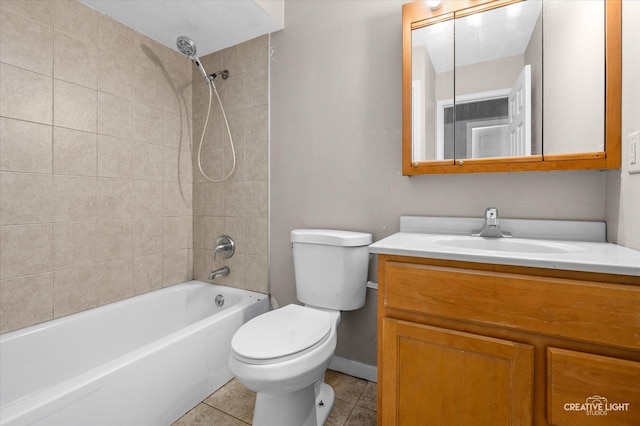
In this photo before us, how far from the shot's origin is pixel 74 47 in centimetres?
151

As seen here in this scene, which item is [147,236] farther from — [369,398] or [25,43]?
[369,398]

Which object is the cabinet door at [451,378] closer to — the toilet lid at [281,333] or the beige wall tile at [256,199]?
the toilet lid at [281,333]

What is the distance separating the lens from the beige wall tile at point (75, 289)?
1.48m

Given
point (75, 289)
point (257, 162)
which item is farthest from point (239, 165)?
point (75, 289)

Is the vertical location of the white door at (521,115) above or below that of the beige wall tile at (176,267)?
above

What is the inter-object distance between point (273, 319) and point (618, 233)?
1.34 m

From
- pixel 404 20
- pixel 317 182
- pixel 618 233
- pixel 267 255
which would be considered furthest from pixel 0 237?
pixel 618 233

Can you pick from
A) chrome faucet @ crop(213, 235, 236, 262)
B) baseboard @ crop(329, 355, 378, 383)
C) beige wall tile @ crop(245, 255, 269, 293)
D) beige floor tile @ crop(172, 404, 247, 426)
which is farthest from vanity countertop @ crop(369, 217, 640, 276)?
chrome faucet @ crop(213, 235, 236, 262)

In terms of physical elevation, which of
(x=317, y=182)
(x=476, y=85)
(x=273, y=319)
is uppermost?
(x=476, y=85)

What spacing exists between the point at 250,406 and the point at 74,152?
1540mm

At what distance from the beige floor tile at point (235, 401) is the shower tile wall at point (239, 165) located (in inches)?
22.5

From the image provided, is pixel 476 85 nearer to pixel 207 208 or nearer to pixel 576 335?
pixel 576 335

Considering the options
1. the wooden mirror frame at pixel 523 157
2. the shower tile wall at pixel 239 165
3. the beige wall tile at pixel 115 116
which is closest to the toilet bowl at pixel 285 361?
the shower tile wall at pixel 239 165

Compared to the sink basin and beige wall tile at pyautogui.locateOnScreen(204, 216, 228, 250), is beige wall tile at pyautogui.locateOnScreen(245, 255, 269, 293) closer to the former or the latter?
beige wall tile at pyautogui.locateOnScreen(204, 216, 228, 250)
